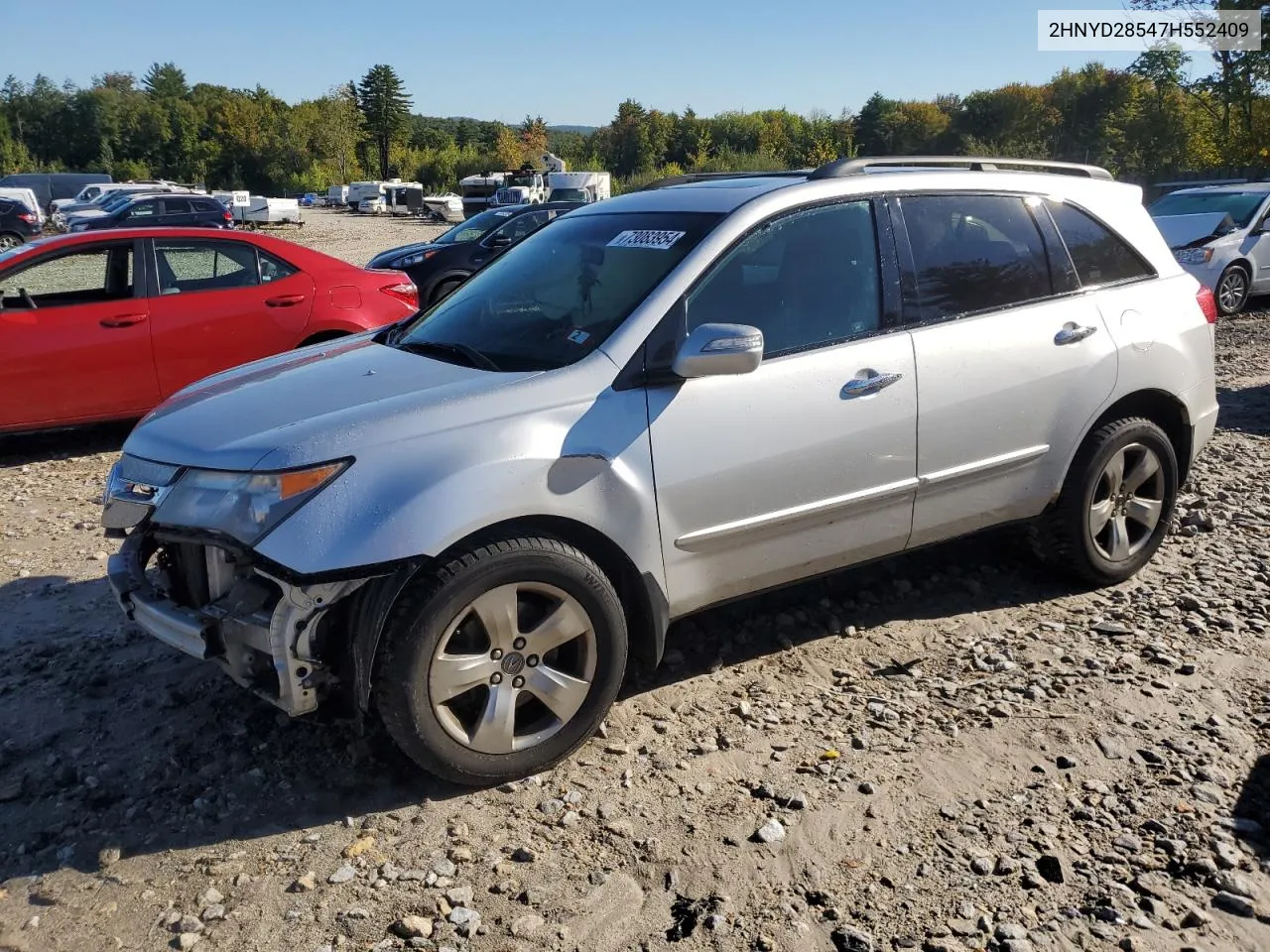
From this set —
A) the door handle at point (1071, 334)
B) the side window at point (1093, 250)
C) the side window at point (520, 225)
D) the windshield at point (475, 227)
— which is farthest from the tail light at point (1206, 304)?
the windshield at point (475, 227)

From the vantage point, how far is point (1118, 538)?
4.70 m

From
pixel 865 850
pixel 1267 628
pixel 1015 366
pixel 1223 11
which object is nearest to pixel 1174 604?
pixel 1267 628

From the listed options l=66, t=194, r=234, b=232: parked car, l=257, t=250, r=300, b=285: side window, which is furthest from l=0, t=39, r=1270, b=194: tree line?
l=257, t=250, r=300, b=285: side window

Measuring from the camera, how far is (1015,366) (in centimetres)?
418

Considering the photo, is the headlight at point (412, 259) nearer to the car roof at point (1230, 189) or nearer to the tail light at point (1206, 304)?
the car roof at point (1230, 189)

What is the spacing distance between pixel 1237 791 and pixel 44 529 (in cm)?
588

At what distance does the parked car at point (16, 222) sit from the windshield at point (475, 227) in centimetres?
1989

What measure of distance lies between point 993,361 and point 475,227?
1306 cm

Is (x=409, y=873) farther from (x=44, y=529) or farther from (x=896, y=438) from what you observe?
(x=44, y=529)

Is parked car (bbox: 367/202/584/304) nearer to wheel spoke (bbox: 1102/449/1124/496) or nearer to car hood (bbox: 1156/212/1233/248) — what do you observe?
car hood (bbox: 1156/212/1233/248)

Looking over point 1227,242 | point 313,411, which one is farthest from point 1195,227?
point 313,411

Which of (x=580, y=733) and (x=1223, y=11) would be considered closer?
(x=580, y=733)

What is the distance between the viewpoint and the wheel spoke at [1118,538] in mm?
4684

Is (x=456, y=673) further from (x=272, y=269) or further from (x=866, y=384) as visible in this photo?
(x=272, y=269)
